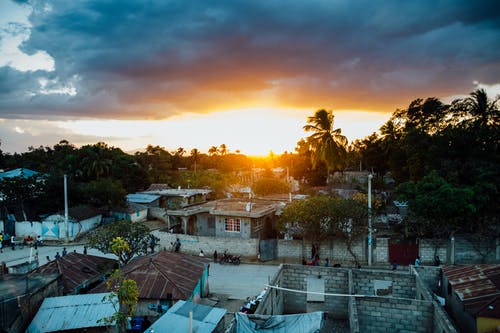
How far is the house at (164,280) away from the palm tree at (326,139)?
79.4 ft

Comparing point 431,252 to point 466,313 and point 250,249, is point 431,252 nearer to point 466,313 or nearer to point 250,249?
point 466,313

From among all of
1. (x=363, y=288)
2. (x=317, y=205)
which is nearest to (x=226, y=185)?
(x=317, y=205)

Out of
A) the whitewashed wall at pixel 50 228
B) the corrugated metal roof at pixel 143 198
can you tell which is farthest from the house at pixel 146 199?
the whitewashed wall at pixel 50 228

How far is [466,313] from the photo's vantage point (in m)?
13.8

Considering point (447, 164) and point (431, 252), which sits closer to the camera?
point (431, 252)

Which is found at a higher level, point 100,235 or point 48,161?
point 48,161

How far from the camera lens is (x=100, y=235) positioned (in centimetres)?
2103

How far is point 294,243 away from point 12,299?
16.6 meters

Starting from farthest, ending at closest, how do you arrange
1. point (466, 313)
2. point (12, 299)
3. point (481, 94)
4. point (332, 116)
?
point (332, 116)
point (481, 94)
point (466, 313)
point (12, 299)

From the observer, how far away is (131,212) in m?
38.1

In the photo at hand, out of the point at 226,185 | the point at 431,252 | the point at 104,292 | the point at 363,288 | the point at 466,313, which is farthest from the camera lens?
the point at 226,185

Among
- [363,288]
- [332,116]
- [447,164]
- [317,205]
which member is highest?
[332,116]

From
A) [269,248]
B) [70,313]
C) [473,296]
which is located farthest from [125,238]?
[473,296]

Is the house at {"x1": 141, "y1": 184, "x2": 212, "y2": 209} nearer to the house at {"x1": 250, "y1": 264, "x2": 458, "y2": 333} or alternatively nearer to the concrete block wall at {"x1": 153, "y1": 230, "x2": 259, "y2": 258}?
the concrete block wall at {"x1": 153, "y1": 230, "x2": 259, "y2": 258}
